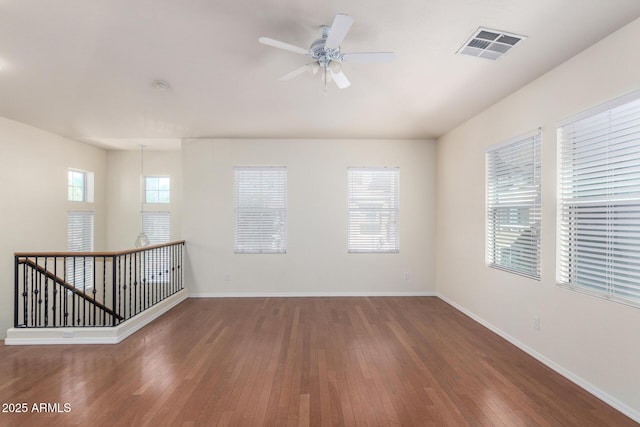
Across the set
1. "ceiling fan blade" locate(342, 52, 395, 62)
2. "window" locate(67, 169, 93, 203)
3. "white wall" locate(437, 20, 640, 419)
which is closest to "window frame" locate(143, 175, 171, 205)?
"window" locate(67, 169, 93, 203)

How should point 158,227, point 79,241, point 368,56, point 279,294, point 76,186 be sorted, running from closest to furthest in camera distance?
point 368,56
point 279,294
point 79,241
point 76,186
point 158,227

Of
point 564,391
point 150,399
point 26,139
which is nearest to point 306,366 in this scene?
point 150,399

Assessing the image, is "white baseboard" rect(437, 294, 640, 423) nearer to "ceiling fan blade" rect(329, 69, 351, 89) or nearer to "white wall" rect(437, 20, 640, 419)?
"white wall" rect(437, 20, 640, 419)

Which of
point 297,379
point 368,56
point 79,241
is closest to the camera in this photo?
point 368,56

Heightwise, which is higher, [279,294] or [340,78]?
[340,78]

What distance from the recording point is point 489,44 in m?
2.47

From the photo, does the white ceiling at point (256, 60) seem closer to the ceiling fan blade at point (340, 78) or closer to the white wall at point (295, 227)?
the ceiling fan blade at point (340, 78)

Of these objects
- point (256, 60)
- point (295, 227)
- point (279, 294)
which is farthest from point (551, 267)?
point (279, 294)

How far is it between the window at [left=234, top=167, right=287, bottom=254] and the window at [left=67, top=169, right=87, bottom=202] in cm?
318

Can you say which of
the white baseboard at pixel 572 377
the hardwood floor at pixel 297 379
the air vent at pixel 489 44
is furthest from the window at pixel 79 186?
the white baseboard at pixel 572 377

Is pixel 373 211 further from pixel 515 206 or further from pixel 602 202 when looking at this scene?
pixel 602 202

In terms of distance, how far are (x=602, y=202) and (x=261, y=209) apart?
4376 mm

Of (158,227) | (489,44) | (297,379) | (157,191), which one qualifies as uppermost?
(489,44)

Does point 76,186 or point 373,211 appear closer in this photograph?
point 373,211
